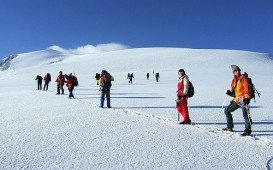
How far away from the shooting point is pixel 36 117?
1206cm

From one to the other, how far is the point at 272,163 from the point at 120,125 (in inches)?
179

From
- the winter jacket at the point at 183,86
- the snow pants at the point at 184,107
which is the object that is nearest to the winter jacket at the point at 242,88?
the winter jacket at the point at 183,86

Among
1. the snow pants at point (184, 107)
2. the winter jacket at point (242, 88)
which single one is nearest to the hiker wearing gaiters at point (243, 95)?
the winter jacket at point (242, 88)

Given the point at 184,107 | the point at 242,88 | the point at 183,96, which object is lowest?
the point at 184,107

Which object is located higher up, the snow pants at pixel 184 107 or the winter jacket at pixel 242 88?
the winter jacket at pixel 242 88

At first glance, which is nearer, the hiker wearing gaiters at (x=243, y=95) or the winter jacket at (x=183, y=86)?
the hiker wearing gaiters at (x=243, y=95)

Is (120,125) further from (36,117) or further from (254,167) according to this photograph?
(254,167)

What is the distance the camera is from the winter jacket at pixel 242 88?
383 inches

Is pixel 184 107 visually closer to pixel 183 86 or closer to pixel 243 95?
pixel 183 86

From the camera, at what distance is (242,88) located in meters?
9.89

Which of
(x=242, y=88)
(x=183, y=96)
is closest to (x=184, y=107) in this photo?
(x=183, y=96)

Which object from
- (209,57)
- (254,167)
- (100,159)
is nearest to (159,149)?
(100,159)

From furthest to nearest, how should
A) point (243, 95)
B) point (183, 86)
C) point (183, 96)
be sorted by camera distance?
point (183, 86), point (183, 96), point (243, 95)

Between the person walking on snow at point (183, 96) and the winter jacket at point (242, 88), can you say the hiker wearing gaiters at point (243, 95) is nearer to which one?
the winter jacket at point (242, 88)
